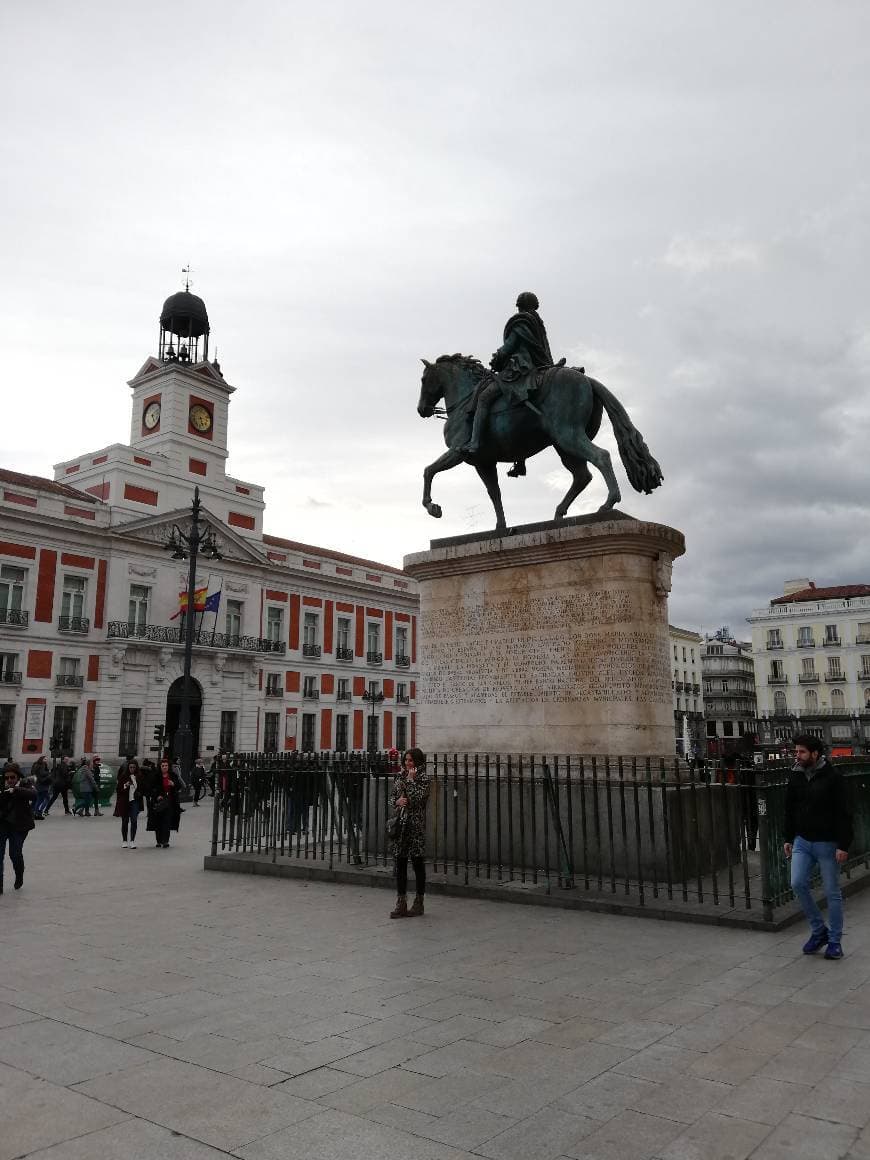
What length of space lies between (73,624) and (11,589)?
2.98 metres

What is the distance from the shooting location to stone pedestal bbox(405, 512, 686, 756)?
9.09 metres

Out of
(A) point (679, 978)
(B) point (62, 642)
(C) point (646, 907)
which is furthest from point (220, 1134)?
(B) point (62, 642)

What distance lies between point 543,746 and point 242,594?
125 ft

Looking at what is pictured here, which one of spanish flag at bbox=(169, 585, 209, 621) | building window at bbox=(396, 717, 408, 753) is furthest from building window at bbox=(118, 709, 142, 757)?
building window at bbox=(396, 717, 408, 753)

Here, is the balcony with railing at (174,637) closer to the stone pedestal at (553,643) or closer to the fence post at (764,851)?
the stone pedestal at (553,643)

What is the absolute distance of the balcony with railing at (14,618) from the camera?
35562 millimetres

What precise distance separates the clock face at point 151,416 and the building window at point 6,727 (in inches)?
710

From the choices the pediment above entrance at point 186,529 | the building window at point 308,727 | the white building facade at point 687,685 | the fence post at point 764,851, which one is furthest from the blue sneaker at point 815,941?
the white building facade at point 687,685

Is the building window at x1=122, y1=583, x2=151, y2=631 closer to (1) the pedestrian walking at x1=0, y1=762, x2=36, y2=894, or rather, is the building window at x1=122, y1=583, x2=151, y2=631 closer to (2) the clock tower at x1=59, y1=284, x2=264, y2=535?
(2) the clock tower at x1=59, y1=284, x2=264, y2=535

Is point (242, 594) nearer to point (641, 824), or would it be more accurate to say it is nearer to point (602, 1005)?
point (641, 824)

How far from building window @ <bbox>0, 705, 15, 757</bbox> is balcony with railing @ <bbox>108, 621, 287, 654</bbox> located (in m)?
5.39

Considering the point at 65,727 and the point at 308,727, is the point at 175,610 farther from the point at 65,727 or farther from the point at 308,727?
the point at 308,727

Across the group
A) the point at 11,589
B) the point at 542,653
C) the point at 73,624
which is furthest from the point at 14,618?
the point at 542,653

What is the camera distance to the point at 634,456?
10016 millimetres
